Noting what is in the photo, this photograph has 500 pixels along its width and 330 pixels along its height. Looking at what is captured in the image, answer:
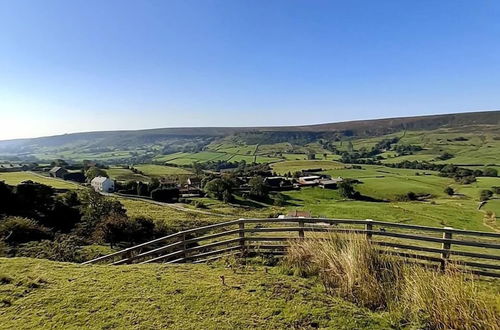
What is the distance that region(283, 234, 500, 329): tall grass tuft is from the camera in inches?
166

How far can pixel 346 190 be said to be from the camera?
7319 centimetres

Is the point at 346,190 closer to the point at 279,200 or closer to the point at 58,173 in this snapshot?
the point at 279,200

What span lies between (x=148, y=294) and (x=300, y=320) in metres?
2.44

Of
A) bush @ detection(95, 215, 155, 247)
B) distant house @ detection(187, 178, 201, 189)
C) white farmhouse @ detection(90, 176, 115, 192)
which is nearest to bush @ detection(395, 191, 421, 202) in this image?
distant house @ detection(187, 178, 201, 189)

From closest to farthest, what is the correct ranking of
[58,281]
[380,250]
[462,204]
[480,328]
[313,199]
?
[480,328], [58,281], [380,250], [462,204], [313,199]

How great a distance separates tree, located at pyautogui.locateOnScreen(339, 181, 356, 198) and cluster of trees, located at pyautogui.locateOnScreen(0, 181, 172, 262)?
5291cm

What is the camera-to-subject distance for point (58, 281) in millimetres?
6051

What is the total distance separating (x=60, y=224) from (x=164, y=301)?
74.0 feet

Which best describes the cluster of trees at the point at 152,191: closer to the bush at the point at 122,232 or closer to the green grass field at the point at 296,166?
the bush at the point at 122,232

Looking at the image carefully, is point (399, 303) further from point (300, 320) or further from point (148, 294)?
point (148, 294)

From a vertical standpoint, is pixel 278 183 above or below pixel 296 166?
above

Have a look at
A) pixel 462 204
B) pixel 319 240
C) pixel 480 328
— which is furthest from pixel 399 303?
pixel 462 204

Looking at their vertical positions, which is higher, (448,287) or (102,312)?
(448,287)

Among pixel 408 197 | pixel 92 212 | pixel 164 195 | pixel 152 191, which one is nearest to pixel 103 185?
pixel 152 191
